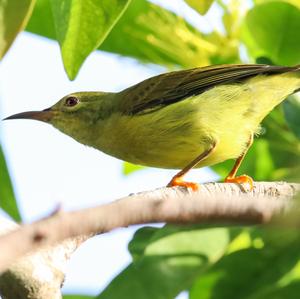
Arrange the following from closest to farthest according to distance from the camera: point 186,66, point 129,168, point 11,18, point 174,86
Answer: point 11,18 → point 186,66 → point 129,168 → point 174,86

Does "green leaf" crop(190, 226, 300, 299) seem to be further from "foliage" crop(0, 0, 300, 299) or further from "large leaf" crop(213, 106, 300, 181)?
"large leaf" crop(213, 106, 300, 181)

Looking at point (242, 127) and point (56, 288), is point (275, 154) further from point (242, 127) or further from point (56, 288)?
point (56, 288)

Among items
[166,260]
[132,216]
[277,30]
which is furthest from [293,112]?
[132,216]

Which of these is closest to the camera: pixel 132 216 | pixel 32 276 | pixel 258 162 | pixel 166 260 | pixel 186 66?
pixel 132 216

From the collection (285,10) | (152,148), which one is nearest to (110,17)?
(285,10)

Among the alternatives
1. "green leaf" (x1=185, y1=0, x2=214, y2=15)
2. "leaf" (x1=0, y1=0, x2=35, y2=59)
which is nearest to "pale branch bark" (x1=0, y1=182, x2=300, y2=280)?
"leaf" (x1=0, y1=0, x2=35, y2=59)

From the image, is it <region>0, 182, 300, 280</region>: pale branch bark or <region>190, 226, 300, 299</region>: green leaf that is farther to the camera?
<region>190, 226, 300, 299</region>: green leaf

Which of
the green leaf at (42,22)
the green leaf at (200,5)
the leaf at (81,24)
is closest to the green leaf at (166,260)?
the leaf at (81,24)

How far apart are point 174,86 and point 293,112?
2.64m

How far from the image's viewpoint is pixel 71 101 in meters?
6.69

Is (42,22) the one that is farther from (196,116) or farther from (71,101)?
(71,101)

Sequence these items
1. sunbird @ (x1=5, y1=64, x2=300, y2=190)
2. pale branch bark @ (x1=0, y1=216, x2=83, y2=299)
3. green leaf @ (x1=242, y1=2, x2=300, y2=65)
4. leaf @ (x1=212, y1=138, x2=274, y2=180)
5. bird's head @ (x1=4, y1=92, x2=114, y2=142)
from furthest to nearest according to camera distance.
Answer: bird's head @ (x1=4, y1=92, x2=114, y2=142)
sunbird @ (x1=5, y1=64, x2=300, y2=190)
leaf @ (x1=212, y1=138, x2=274, y2=180)
green leaf @ (x1=242, y1=2, x2=300, y2=65)
pale branch bark @ (x1=0, y1=216, x2=83, y2=299)

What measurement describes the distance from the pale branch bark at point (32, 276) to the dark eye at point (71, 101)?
4.28 metres

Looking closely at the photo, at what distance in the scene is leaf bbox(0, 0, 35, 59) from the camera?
7.84ft
